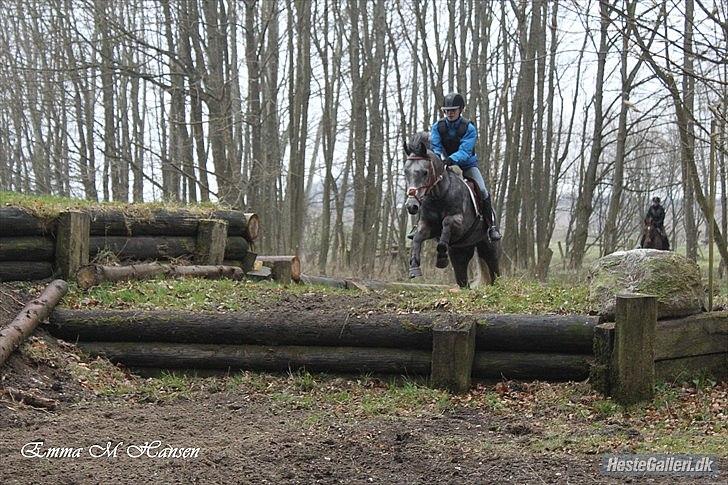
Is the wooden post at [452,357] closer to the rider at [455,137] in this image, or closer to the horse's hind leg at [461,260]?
the rider at [455,137]

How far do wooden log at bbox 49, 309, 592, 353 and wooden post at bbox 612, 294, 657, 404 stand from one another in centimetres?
71

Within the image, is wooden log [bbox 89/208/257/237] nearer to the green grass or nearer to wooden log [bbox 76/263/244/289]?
wooden log [bbox 76/263/244/289]

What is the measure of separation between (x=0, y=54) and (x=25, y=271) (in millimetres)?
26590

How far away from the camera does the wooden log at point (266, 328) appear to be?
25.8ft

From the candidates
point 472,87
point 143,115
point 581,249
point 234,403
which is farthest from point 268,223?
point 234,403

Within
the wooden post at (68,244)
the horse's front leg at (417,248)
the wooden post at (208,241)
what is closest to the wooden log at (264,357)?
the wooden post at (68,244)

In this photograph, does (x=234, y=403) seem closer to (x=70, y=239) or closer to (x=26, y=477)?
(x=26, y=477)

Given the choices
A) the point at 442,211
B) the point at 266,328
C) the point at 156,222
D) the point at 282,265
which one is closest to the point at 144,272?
the point at 156,222

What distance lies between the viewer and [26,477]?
15.9 ft

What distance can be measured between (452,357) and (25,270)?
5.48m

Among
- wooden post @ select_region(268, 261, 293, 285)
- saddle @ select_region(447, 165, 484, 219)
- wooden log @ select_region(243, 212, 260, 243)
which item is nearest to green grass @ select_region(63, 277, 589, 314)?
saddle @ select_region(447, 165, 484, 219)

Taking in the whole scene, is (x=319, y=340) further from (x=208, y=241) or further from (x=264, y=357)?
(x=208, y=241)

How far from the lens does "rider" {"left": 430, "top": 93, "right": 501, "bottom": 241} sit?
11234 mm

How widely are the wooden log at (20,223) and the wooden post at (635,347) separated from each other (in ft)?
22.7
